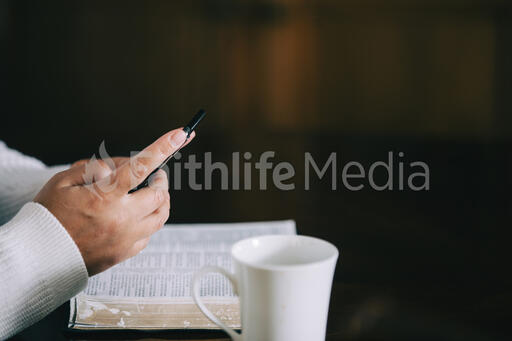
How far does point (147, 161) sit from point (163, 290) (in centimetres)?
14

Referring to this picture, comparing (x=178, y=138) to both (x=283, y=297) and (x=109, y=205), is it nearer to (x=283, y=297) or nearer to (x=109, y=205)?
(x=109, y=205)

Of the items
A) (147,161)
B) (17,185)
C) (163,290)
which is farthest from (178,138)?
(17,185)

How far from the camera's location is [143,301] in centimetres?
46

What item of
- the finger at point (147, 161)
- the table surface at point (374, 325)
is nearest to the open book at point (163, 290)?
the table surface at point (374, 325)

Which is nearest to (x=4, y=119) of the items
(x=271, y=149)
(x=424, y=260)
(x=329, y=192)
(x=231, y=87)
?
(x=231, y=87)

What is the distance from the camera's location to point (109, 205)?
1.37 ft

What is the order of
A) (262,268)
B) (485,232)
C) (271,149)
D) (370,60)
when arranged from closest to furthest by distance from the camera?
(262,268) → (485,232) → (271,149) → (370,60)

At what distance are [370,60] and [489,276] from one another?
202cm

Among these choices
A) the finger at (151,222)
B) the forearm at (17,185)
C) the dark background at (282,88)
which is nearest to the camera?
the finger at (151,222)

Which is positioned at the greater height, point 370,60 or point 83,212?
point 370,60

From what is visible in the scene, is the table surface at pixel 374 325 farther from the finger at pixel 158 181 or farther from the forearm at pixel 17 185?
the forearm at pixel 17 185

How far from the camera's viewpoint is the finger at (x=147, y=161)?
0.42m

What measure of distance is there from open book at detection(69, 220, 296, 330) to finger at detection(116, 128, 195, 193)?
12cm

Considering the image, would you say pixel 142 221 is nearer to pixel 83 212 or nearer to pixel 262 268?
pixel 83 212
